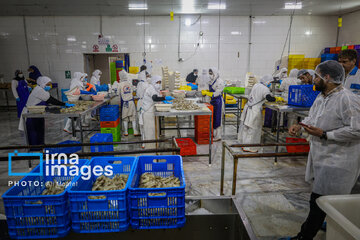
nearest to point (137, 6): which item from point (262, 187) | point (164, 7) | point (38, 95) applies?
point (164, 7)

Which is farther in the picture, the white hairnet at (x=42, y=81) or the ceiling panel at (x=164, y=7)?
the ceiling panel at (x=164, y=7)

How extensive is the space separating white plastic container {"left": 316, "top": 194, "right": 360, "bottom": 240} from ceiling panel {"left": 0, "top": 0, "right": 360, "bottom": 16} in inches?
289

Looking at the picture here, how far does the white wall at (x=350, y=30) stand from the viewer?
8.70 metres

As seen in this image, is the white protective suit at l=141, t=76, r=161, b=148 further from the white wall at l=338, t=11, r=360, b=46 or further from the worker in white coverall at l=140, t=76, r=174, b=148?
the white wall at l=338, t=11, r=360, b=46

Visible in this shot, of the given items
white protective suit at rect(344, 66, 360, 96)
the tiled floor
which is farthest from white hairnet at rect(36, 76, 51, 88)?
white protective suit at rect(344, 66, 360, 96)

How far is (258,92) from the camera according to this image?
4543mm

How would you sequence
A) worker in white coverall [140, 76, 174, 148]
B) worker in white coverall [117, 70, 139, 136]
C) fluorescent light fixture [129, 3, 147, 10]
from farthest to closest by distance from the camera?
fluorescent light fixture [129, 3, 147, 10] < worker in white coverall [117, 70, 139, 136] < worker in white coverall [140, 76, 174, 148]

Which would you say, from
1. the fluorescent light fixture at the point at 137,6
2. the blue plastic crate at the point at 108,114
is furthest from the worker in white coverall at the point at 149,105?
the fluorescent light fixture at the point at 137,6

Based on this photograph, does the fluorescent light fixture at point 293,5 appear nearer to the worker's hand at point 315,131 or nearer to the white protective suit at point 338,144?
the white protective suit at point 338,144

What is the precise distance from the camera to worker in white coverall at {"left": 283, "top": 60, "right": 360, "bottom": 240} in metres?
1.77

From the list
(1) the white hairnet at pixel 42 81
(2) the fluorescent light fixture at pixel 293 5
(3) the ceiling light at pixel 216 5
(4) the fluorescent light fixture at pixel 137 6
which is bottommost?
(1) the white hairnet at pixel 42 81

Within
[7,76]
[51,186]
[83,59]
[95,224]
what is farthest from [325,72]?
[7,76]

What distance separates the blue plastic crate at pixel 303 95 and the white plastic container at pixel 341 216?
3.16 metres

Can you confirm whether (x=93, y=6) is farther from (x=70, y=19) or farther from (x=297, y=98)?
(x=297, y=98)
